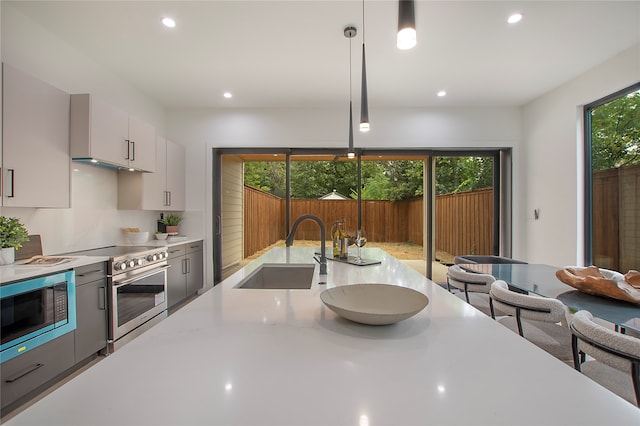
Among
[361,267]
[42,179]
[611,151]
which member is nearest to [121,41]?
[42,179]

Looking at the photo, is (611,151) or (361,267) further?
(611,151)

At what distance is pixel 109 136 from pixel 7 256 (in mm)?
1247

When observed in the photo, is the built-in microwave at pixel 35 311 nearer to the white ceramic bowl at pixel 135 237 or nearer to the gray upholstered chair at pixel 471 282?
the white ceramic bowl at pixel 135 237

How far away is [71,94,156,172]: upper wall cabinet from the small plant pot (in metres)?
0.83

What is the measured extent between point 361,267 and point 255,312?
102cm

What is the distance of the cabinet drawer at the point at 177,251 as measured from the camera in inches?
132

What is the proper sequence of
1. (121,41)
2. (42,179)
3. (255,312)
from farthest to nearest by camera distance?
(121,41)
(42,179)
(255,312)

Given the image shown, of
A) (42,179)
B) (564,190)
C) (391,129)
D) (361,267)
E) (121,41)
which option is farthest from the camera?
(391,129)

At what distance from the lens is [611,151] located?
10.0 ft

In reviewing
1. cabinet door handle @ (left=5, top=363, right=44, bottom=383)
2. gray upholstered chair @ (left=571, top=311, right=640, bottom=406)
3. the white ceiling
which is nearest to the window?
the white ceiling

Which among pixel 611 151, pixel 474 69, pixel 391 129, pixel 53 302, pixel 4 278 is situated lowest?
pixel 53 302

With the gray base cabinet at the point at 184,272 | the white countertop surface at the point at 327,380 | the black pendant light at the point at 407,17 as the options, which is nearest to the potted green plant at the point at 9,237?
the gray base cabinet at the point at 184,272

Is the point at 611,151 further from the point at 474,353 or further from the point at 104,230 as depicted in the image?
the point at 104,230

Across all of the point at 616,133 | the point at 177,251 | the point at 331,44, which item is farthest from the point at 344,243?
the point at 616,133
